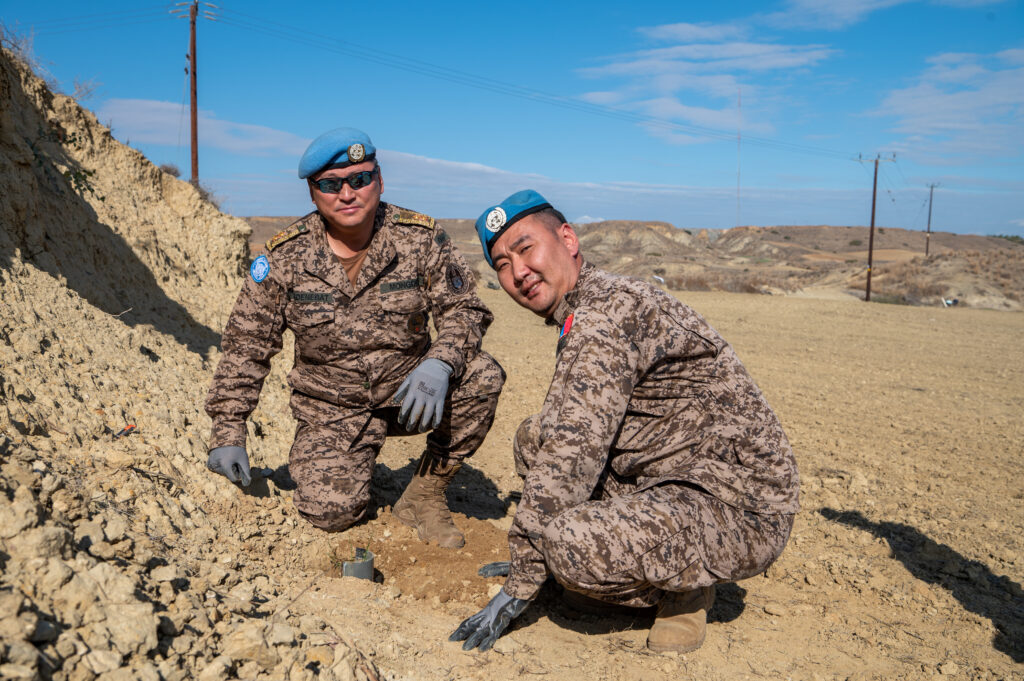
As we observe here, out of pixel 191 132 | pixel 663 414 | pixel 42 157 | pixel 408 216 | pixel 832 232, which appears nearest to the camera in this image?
pixel 663 414

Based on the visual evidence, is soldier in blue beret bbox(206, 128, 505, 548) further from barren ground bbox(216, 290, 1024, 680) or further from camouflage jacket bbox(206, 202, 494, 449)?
barren ground bbox(216, 290, 1024, 680)

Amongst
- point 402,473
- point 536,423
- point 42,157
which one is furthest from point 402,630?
point 42,157

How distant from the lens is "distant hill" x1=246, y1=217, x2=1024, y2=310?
22.2 meters

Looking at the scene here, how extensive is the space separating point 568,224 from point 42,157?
4.19 metres

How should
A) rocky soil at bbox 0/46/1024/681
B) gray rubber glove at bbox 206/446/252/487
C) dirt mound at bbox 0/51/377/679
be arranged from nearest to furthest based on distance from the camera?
dirt mound at bbox 0/51/377/679 → rocky soil at bbox 0/46/1024/681 → gray rubber glove at bbox 206/446/252/487

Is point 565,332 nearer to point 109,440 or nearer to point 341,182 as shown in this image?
point 341,182

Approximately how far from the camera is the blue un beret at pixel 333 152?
10.0ft

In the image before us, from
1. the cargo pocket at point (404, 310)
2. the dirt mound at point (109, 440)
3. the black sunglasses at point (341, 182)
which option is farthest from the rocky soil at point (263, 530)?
the black sunglasses at point (341, 182)

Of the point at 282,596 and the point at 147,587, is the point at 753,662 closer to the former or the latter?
the point at 282,596

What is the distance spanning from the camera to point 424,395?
9.73 ft

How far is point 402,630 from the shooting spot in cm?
243

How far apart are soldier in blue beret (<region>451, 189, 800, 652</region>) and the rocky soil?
0.35 metres

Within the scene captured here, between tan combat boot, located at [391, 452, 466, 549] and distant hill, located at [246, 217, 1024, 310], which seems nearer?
tan combat boot, located at [391, 452, 466, 549]

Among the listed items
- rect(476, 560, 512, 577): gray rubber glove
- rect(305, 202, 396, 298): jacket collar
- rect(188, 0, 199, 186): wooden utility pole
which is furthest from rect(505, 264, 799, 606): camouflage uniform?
rect(188, 0, 199, 186): wooden utility pole
